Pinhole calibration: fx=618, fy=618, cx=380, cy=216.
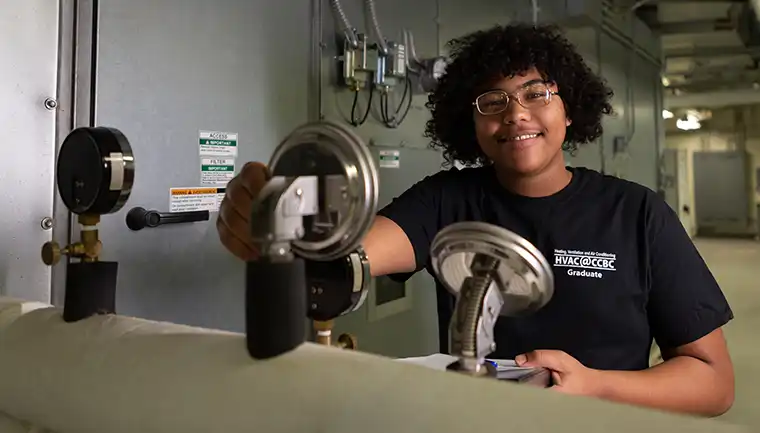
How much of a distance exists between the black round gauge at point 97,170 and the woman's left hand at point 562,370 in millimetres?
556

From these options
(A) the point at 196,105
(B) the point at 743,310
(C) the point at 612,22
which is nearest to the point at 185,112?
(A) the point at 196,105

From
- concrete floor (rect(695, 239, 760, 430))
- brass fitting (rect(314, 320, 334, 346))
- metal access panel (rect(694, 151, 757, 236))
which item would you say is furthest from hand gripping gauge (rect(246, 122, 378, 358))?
metal access panel (rect(694, 151, 757, 236))

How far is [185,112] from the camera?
4.81 feet

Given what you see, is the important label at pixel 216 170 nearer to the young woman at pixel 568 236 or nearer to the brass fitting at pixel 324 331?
the young woman at pixel 568 236

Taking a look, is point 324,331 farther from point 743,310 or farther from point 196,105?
point 743,310

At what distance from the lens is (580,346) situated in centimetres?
110

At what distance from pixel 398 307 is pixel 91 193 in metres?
1.51

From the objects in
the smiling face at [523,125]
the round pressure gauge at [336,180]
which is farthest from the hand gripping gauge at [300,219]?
the smiling face at [523,125]

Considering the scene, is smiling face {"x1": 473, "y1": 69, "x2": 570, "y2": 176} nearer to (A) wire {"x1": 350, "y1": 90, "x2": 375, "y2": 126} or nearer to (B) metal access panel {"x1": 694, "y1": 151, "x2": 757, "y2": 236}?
(A) wire {"x1": 350, "y1": 90, "x2": 375, "y2": 126}

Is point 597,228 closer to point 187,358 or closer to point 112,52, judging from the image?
point 187,358

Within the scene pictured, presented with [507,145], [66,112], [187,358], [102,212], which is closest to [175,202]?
[66,112]

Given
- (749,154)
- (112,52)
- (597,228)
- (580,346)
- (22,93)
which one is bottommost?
(580,346)

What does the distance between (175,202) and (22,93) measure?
0.39 m

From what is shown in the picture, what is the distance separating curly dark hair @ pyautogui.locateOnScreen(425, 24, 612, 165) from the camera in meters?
1.25
